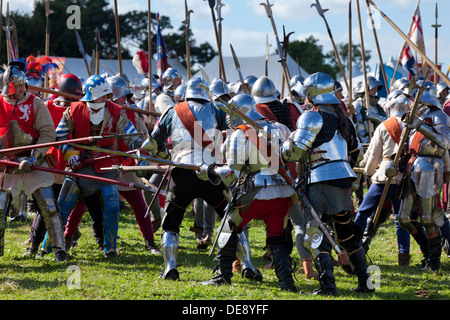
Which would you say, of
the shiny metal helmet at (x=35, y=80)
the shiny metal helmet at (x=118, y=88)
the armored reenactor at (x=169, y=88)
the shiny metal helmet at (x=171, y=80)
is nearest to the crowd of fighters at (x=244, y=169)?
the shiny metal helmet at (x=118, y=88)

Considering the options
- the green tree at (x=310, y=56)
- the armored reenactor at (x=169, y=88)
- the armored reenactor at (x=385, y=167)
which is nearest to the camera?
the armored reenactor at (x=385, y=167)

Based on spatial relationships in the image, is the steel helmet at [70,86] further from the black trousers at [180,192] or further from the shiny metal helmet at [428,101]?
the shiny metal helmet at [428,101]

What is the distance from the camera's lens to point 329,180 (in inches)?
220

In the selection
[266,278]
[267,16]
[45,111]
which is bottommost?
[266,278]

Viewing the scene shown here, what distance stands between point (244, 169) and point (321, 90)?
3.02ft

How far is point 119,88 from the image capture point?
27.2ft

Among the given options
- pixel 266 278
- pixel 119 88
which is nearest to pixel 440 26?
pixel 119 88

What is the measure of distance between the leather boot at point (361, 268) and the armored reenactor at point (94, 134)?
248 centimetres

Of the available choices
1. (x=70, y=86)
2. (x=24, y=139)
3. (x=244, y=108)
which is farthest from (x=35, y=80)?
(x=244, y=108)

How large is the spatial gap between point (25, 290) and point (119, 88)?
3.29 m

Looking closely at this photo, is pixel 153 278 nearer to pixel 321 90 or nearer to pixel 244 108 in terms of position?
pixel 244 108

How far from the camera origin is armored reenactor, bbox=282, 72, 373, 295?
557 cm

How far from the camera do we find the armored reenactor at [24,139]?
6636 millimetres
